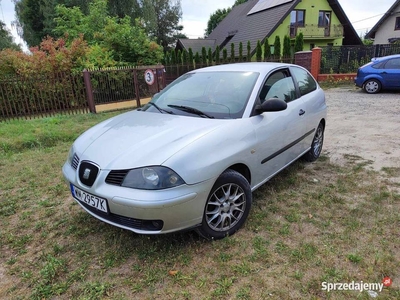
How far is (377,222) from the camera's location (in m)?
2.72

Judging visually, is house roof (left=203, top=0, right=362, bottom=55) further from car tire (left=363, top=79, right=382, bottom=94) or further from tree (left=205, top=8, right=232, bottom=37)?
tree (left=205, top=8, right=232, bottom=37)

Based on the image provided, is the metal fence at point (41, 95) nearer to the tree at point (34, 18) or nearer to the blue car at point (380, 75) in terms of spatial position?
the blue car at point (380, 75)

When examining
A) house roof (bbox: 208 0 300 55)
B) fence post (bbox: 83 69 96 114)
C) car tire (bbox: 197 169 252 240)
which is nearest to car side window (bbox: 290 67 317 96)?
car tire (bbox: 197 169 252 240)

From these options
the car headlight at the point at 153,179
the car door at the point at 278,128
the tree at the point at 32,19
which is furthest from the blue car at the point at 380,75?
the tree at the point at 32,19

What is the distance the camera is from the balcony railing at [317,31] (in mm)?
23906

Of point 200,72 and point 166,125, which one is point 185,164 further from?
point 200,72

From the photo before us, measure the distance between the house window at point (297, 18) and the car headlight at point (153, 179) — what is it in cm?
2555

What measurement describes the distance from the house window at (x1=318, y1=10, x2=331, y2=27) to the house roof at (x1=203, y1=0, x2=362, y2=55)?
2.24ft

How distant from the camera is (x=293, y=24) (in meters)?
23.9

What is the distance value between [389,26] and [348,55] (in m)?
18.6

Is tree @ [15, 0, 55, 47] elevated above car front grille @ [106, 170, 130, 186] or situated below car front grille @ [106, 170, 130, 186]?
above

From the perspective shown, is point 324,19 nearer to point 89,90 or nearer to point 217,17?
point 89,90

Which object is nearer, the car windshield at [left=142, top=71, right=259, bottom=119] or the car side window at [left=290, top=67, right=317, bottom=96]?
the car windshield at [left=142, top=71, right=259, bottom=119]

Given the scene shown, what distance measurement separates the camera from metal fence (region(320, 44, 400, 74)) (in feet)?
46.1
